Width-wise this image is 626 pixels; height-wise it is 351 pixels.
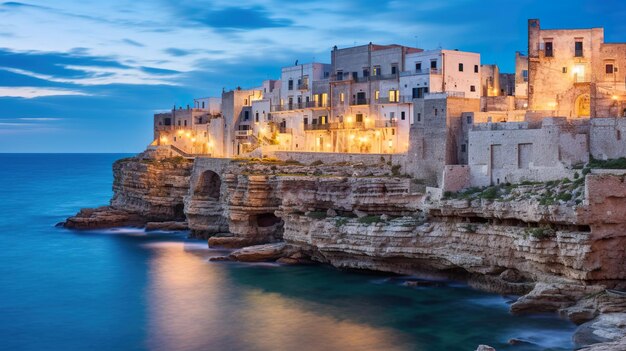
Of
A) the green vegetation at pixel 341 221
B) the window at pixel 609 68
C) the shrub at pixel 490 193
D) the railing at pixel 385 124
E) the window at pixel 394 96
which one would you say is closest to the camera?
the shrub at pixel 490 193

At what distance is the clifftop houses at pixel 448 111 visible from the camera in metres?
30.8

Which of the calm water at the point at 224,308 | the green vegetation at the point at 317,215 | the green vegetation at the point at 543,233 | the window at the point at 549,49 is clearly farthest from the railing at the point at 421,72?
the green vegetation at the point at 543,233

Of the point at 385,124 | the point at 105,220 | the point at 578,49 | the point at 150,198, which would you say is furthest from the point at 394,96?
the point at 105,220

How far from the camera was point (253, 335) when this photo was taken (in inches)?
1030

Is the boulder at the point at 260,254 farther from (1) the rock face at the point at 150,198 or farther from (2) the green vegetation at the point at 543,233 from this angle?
(1) the rock face at the point at 150,198

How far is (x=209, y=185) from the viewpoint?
162 ft

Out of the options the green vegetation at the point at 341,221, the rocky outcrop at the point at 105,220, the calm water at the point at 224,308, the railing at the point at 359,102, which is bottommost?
the calm water at the point at 224,308

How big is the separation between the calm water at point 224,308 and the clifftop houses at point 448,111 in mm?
6185

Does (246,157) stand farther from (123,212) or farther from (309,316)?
(309,316)

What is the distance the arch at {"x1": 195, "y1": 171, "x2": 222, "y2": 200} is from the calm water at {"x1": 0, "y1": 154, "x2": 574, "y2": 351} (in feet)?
19.8

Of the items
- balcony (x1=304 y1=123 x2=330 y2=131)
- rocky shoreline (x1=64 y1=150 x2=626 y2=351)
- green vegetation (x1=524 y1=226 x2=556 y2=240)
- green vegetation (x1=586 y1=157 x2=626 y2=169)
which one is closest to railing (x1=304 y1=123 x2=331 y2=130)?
balcony (x1=304 y1=123 x2=330 y2=131)

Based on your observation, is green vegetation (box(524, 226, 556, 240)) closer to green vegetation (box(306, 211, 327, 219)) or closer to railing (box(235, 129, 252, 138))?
green vegetation (box(306, 211, 327, 219))

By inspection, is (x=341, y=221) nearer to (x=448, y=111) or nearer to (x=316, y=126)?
(x=448, y=111)

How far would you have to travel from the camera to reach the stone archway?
4866cm
